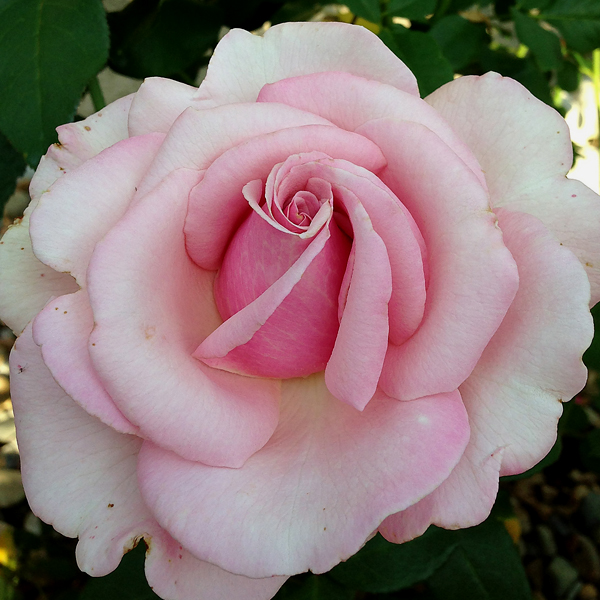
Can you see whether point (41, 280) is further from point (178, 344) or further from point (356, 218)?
point (356, 218)

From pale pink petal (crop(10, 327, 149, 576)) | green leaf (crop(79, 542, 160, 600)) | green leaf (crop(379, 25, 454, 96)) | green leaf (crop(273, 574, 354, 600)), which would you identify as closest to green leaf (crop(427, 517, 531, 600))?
green leaf (crop(273, 574, 354, 600))

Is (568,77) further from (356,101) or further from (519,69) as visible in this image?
(356,101)

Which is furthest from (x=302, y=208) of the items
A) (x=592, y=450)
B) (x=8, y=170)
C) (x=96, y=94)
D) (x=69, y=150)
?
(x=592, y=450)

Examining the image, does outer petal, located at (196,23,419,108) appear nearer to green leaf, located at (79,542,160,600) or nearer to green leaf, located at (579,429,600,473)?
green leaf, located at (79,542,160,600)

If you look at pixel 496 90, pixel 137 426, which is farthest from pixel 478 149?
pixel 137 426

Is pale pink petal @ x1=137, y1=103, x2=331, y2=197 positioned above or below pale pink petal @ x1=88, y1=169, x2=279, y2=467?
above

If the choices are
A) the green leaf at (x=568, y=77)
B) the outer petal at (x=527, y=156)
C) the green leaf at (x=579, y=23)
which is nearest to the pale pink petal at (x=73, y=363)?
the outer petal at (x=527, y=156)

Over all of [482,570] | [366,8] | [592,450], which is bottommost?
[592,450]

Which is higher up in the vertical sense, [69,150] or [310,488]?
[69,150]

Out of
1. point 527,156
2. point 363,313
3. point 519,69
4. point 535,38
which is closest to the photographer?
point 363,313
